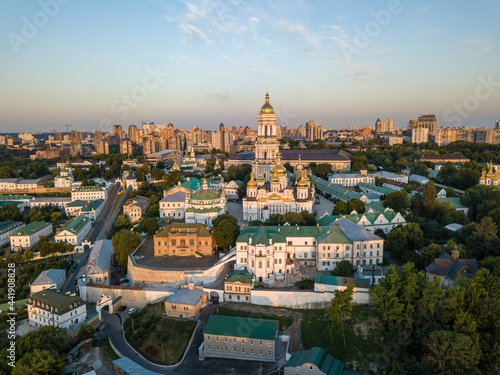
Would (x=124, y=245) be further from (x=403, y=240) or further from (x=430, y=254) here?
(x=430, y=254)

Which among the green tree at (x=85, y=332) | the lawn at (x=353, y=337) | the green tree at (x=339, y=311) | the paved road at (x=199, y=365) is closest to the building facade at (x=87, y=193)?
the green tree at (x=85, y=332)

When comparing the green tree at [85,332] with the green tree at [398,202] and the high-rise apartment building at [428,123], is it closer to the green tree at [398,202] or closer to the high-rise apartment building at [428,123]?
the green tree at [398,202]

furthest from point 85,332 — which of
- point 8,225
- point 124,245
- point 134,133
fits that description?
point 134,133

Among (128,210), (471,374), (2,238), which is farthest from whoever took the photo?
(128,210)

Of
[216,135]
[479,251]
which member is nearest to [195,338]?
[479,251]

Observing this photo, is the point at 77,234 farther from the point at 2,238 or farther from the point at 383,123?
the point at 383,123

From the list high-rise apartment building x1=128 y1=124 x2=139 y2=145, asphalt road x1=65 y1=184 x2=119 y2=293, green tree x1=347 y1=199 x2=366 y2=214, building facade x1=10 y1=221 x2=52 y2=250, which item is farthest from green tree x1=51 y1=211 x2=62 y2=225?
high-rise apartment building x1=128 y1=124 x2=139 y2=145
